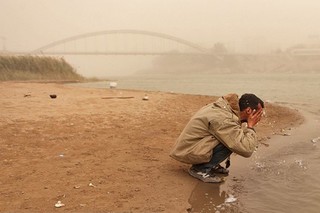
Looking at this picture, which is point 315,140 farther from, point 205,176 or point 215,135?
point 215,135

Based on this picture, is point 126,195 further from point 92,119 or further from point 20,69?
point 20,69

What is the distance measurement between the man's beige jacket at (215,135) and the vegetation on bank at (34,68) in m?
34.3

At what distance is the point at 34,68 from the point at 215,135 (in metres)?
38.4

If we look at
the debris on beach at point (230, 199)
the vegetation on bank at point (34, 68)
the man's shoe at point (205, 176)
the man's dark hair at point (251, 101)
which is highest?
the man's dark hair at point (251, 101)

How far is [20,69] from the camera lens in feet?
128

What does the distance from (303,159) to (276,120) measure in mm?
4304

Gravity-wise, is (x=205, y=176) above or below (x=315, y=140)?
above

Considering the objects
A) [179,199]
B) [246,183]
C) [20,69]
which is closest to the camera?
[179,199]

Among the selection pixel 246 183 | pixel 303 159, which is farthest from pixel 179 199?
pixel 303 159

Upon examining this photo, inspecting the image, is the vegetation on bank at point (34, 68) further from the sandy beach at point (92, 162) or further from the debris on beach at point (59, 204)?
the debris on beach at point (59, 204)

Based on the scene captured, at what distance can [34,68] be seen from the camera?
39875mm

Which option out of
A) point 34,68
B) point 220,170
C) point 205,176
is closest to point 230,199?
point 205,176

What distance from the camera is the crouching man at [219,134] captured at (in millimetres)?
4250

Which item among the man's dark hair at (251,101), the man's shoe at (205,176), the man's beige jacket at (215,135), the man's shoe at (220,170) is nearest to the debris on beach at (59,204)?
the man's beige jacket at (215,135)
